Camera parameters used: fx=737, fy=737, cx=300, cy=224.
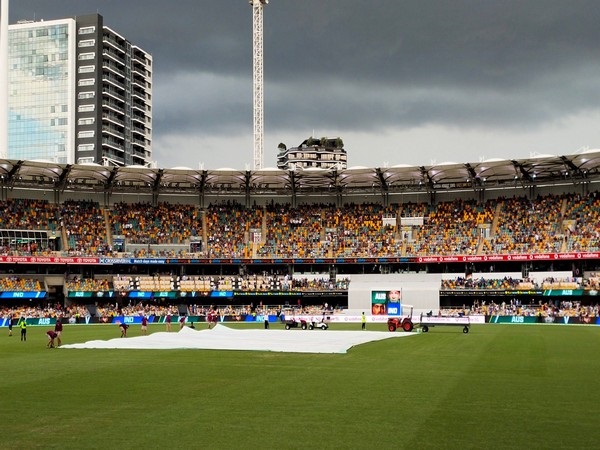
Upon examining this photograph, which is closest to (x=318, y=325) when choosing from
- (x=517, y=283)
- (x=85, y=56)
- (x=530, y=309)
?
(x=530, y=309)

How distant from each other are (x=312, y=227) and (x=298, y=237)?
2.58 m

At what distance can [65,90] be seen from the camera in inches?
5290

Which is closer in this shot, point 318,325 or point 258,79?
point 318,325

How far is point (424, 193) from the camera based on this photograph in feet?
314

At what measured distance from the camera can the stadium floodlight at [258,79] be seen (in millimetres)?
149625

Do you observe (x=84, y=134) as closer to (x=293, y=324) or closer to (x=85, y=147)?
(x=85, y=147)

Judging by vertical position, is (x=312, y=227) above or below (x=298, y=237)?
above

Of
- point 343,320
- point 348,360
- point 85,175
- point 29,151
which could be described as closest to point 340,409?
point 348,360

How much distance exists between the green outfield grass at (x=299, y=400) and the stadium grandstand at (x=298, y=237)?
163ft

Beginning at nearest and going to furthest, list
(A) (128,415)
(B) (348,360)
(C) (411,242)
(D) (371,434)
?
1. (D) (371,434)
2. (A) (128,415)
3. (B) (348,360)
4. (C) (411,242)

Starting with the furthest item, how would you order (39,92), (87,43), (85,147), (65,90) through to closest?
(39,92) → (65,90) → (85,147) → (87,43)

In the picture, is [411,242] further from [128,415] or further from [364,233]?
[128,415]

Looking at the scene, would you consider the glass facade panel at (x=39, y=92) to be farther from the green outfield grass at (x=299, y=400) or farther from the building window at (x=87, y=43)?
the green outfield grass at (x=299, y=400)

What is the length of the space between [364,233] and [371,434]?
78464 millimetres
